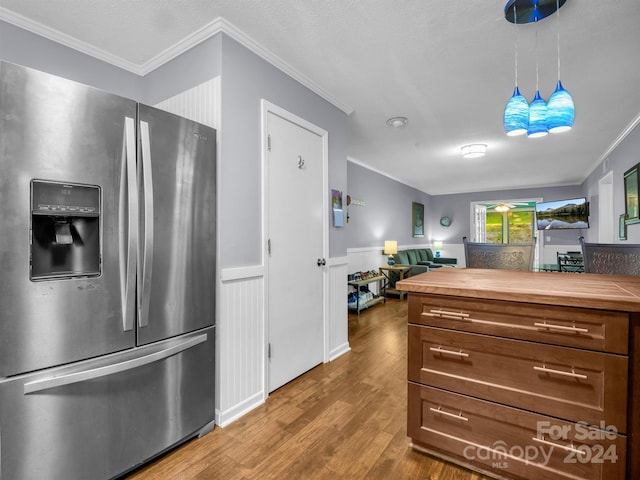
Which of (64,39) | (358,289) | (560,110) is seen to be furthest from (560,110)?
(358,289)

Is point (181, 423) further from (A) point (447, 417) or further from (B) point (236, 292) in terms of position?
(A) point (447, 417)

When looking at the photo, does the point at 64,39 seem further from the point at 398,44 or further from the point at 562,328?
the point at 562,328

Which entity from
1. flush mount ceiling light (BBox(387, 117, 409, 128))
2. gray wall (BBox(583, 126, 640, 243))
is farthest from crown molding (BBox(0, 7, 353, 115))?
gray wall (BBox(583, 126, 640, 243))

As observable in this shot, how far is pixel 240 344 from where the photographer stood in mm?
2027

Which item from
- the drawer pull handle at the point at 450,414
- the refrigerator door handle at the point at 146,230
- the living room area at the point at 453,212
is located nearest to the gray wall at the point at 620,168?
the living room area at the point at 453,212

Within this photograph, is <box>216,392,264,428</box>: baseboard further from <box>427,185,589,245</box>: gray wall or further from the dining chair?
<box>427,185,589,245</box>: gray wall

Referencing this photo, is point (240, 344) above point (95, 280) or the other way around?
the other way around

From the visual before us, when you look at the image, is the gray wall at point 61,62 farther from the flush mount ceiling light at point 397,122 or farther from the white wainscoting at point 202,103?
the flush mount ceiling light at point 397,122

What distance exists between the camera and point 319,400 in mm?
2221

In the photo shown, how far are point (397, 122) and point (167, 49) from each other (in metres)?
2.44

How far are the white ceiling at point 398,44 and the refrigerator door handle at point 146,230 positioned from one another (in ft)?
2.90

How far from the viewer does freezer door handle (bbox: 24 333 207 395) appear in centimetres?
122

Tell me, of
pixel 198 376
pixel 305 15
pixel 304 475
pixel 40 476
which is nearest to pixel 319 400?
pixel 304 475

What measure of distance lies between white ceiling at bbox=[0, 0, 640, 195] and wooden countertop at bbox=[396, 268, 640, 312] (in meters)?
1.59
